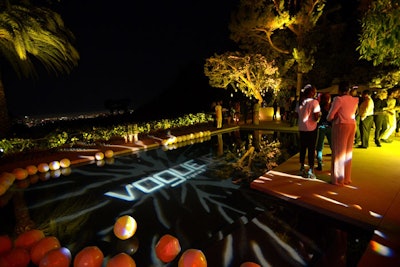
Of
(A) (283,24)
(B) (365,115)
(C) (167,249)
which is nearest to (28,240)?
(C) (167,249)

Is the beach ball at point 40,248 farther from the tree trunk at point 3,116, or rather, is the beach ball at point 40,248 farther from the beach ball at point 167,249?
the tree trunk at point 3,116

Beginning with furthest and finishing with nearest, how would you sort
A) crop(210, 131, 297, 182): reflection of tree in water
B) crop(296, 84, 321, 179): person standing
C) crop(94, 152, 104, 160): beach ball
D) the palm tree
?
crop(94, 152, 104, 160): beach ball < the palm tree < crop(210, 131, 297, 182): reflection of tree in water < crop(296, 84, 321, 179): person standing

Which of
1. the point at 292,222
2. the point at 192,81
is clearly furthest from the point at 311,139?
the point at 192,81

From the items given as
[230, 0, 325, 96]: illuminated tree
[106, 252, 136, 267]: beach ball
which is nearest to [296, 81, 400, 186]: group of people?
[106, 252, 136, 267]: beach ball

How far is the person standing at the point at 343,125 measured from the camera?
4.45 metres

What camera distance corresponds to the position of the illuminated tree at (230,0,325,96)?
15.4m

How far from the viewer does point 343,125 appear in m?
4.47

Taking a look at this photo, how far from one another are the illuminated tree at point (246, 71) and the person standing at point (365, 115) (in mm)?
9422

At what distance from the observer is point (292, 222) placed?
12.7 ft

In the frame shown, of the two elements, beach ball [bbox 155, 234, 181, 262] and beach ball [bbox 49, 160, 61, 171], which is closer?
beach ball [bbox 155, 234, 181, 262]

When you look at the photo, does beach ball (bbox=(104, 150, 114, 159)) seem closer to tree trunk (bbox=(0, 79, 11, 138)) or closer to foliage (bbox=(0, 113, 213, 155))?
foliage (bbox=(0, 113, 213, 155))

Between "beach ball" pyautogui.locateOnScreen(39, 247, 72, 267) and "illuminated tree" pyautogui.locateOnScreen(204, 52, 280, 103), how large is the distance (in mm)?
15037

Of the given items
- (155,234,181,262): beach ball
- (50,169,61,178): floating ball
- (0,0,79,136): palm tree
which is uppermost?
(0,0,79,136): palm tree

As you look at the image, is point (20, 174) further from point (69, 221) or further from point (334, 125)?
point (334, 125)
